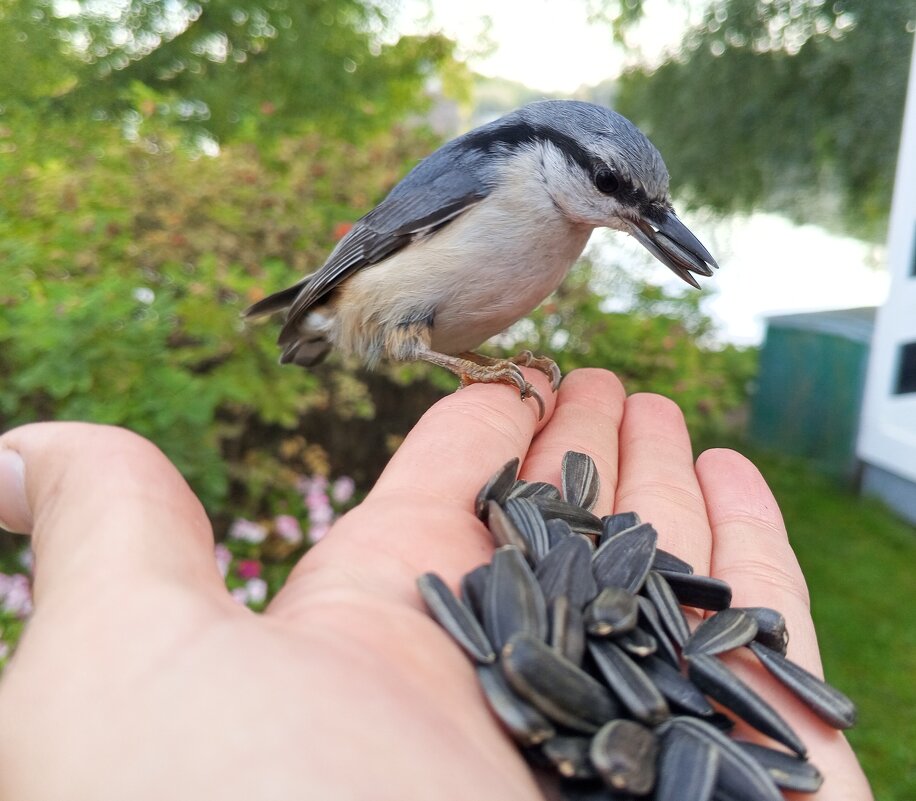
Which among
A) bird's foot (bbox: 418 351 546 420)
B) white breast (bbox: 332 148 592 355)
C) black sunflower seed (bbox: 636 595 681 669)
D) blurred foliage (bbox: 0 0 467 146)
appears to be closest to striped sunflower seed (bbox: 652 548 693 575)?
black sunflower seed (bbox: 636 595 681 669)

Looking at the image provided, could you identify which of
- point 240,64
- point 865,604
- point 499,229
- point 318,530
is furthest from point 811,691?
point 240,64

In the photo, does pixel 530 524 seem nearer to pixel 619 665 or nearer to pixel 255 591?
pixel 619 665

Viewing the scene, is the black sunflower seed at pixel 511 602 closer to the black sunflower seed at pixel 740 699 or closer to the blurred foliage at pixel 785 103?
the black sunflower seed at pixel 740 699

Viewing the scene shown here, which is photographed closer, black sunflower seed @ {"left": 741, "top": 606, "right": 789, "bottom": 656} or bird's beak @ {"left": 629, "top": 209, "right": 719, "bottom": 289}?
black sunflower seed @ {"left": 741, "top": 606, "right": 789, "bottom": 656}

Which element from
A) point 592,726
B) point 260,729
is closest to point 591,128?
point 592,726

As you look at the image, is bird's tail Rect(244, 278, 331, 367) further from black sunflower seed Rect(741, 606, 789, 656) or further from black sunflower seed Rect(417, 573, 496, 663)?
black sunflower seed Rect(741, 606, 789, 656)

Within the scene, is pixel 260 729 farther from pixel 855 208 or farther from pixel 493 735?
pixel 855 208
